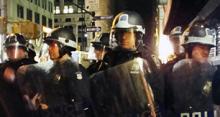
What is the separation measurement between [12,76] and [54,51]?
30.7 inches

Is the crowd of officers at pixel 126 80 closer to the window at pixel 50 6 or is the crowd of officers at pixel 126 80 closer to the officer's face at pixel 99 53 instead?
the officer's face at pixel 99 53

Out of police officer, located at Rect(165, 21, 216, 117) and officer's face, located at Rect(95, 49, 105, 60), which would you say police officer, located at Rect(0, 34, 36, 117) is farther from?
police officer, located at Rect(165, 21, 216, 117)

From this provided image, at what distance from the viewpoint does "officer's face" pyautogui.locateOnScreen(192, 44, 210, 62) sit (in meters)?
6.20

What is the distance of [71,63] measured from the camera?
6500mm

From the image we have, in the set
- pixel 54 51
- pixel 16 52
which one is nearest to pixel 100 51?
pixel 54 51

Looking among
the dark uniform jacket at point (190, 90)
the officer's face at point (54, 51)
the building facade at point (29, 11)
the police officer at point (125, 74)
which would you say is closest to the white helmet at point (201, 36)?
the dark uniform jacket at point (190, 90)

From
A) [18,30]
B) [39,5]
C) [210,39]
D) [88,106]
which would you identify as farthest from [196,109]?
[39,5]

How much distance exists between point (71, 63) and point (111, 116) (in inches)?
34.6

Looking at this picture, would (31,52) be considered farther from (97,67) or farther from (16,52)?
(97,67)

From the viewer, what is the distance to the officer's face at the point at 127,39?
244 inches

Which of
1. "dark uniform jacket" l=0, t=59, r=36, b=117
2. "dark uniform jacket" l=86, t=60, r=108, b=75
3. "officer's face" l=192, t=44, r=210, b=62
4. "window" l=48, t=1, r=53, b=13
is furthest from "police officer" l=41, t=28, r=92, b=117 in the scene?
"window" l=48, t=1, r=53, b=13

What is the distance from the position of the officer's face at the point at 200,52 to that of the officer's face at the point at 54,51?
1.78 meters

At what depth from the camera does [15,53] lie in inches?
271

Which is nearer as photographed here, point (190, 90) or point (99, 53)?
point (190, 90)
